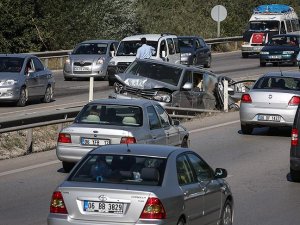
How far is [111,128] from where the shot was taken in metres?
16.5

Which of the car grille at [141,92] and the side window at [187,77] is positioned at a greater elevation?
the side window at [187,77]

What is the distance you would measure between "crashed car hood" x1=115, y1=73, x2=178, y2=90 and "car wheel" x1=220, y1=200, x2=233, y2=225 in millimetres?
13809

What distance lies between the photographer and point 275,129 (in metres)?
25.8

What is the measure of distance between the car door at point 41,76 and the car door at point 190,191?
1891cm

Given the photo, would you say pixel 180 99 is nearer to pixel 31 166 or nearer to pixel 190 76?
pixel 190 76

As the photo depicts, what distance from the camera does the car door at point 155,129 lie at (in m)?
17.0

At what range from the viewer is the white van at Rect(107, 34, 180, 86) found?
1414 inches

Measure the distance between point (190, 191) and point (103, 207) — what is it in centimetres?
110

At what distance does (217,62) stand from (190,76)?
2544cm

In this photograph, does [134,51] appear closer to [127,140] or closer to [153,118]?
[153,118]

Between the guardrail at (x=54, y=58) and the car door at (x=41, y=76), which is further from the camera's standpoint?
the guardrail at (x=54, y=58)

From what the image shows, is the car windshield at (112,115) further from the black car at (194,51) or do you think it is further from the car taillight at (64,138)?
the black car at (194,51)

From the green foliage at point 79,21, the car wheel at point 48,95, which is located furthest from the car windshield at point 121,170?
the green foliage at point 79,21

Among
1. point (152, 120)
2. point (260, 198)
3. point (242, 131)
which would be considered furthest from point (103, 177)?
point (242, 131)
